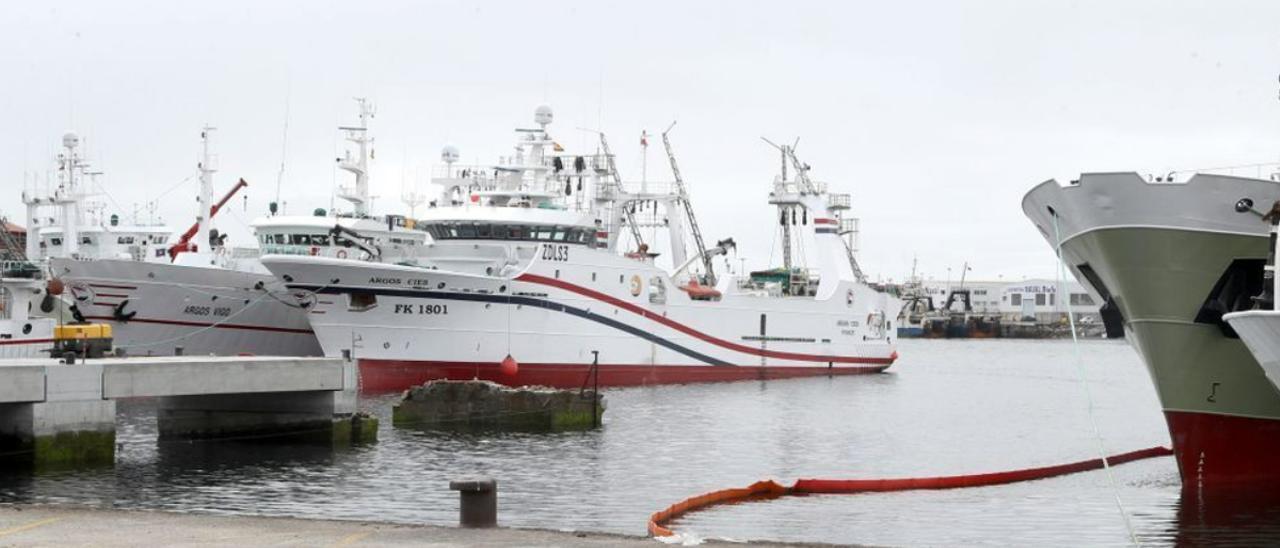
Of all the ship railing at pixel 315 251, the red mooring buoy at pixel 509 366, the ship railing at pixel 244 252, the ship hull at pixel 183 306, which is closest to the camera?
the red mooring buoy at pixel 509 366

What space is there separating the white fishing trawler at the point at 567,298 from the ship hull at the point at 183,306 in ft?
9.09

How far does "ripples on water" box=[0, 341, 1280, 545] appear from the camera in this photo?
18297 mm

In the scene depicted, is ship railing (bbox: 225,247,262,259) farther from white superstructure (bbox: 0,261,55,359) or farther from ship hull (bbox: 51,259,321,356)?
white superstructure (bbox: 0,261,55,359)

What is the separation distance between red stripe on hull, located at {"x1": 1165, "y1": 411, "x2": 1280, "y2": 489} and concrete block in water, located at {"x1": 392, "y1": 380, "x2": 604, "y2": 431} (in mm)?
13646

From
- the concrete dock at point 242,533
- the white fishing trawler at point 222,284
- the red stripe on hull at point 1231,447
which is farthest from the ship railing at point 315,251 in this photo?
the concrete dock at point 242,533

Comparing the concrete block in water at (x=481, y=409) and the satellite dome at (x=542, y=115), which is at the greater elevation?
the satellite dome at (x=542, y=115)

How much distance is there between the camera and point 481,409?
102ft

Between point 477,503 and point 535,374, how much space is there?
29.9 meters

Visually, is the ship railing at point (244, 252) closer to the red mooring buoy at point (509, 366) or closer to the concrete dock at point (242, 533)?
the red mooring buoy at point (509, 366)

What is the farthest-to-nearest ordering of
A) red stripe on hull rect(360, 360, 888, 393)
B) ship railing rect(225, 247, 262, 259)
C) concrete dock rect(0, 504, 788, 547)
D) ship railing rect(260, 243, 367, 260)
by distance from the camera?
ship railing rect(225, 247, 262, 259) → ship railing rect(260, 243, 367, 260) → red stripe on hull rect(360, 360, 888, 393) → concrete dock rect(0, 504, 788, 547)

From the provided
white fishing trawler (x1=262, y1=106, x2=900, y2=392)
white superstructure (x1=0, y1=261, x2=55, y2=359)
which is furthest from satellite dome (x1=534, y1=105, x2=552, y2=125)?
white superstructure (x1=0, y1=261, x2=55, y2=359)

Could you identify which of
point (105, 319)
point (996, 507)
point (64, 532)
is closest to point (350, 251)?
point (105, 319)

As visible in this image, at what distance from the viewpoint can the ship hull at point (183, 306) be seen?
139 feet

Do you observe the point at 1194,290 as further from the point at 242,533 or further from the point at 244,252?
the point at 244,252
